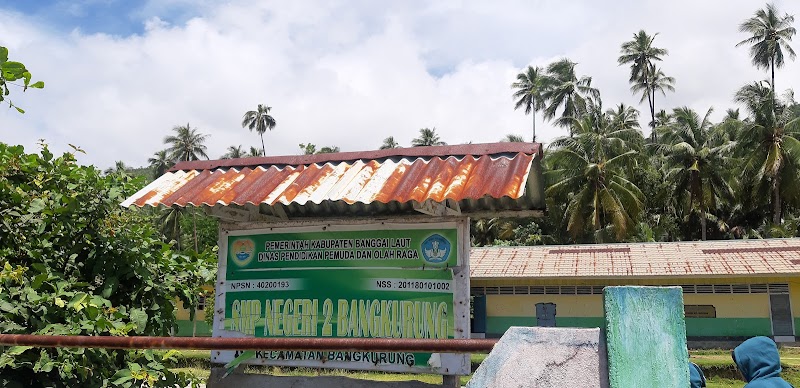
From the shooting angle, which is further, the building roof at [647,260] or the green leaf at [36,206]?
the building roof at [647,260]

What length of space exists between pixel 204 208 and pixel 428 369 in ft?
7.01

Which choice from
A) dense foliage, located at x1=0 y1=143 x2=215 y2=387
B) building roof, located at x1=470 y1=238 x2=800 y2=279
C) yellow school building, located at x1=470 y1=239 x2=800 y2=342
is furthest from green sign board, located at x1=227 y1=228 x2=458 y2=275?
building roof, located at x1=470 y1=238 x2=800 y2=279

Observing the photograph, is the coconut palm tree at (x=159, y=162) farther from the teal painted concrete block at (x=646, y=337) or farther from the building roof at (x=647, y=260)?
the teal painted concrete block at (x=646, y=337)

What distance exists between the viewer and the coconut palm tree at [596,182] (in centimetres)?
2831

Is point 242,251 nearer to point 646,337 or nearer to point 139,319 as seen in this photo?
point 139,319

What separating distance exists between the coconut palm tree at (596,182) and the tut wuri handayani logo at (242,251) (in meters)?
25.1

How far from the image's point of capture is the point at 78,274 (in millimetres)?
4492

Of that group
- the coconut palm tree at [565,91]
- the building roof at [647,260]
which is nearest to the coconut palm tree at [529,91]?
the coconut palm tree at [565,91]

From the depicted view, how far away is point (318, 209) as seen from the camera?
5.23m

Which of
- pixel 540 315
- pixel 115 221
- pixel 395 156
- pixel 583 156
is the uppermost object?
pixel 583 156

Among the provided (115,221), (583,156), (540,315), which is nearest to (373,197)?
(115,221)

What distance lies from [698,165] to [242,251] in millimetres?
29654

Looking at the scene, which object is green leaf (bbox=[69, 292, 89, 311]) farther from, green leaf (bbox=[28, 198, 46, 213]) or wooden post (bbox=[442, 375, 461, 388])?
wooden post (bbox=[442, 375, 461, 388])

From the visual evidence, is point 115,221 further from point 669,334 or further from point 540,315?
point 540,315
